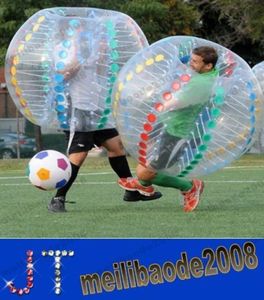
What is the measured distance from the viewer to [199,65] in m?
8.10

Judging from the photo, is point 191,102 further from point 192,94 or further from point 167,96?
point 167,96

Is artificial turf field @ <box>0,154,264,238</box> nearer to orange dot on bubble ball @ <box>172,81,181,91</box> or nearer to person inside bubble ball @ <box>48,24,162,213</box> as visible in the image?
person inside bubble ball @ <box>48,24,162,213</box>

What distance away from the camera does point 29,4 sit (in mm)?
28141

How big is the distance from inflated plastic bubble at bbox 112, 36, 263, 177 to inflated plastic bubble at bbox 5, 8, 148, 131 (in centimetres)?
78

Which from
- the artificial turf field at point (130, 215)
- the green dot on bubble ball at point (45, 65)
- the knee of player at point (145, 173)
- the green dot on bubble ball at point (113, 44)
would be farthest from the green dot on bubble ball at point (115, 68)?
the artificial turf field at point (130, 215)

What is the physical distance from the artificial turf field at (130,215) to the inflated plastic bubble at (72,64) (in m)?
0.88

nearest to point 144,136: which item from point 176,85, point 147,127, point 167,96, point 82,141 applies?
Result: point 147,127

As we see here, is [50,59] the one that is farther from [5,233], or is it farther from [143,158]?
[5,233]

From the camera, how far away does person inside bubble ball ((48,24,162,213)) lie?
355 inches

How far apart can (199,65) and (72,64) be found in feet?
4.41

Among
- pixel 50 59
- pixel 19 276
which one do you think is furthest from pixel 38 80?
pixel 19 276

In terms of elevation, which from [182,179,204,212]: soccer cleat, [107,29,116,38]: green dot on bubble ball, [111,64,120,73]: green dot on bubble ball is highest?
[107,29,116,38]: green dot on bubble ball

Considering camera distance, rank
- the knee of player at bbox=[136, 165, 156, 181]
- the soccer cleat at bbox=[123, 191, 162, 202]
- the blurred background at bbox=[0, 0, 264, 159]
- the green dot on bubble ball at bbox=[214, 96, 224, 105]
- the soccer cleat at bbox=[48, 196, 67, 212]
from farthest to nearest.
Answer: the blurred background at bbox=[0, 0, 264, 159]
the soccer cleat at bbox=[123, 191, 162, 202]
the soccer cleat at bbox=[48, 196, 67, 212]
the knee of player at bbox=[136, 165, 156, 181]
the green dot on bubble ball at bbox=[214, 96, 224, 105]

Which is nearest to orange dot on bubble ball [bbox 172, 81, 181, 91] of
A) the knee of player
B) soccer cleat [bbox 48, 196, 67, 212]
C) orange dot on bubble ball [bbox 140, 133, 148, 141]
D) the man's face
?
the man's face
